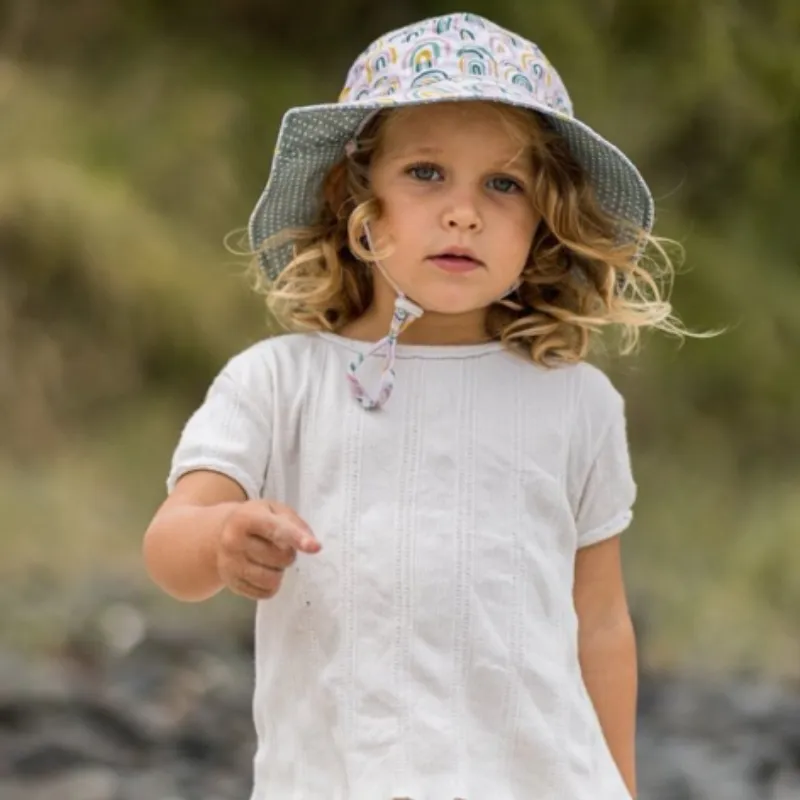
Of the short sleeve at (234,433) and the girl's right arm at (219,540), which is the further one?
the short sleeve at (234,433)

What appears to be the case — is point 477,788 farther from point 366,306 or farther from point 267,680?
point 366,306

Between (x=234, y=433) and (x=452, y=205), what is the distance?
192mm

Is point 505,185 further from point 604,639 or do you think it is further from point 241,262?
point 241,262

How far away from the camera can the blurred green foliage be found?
2.04 metres

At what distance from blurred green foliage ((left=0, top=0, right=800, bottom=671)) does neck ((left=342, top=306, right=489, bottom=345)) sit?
109 centimetres

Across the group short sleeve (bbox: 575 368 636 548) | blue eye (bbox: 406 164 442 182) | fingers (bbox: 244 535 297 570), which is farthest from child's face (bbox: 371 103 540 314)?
fingers (bbox: 244 535 297 570)

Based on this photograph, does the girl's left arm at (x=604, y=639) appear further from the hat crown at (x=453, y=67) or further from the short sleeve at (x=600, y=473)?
the hat crown at (x=453, y=67)

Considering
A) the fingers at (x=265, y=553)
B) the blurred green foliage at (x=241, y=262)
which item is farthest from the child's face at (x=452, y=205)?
the blurred green foliage at (x=241, y=262)

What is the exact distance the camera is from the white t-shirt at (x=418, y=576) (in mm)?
870

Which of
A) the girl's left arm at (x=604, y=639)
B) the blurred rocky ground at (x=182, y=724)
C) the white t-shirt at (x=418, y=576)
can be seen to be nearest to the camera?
the white t-shirt at (x=418, y=576)

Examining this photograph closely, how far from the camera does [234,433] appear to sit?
0.90 meters

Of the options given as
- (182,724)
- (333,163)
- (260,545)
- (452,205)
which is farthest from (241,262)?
(260,545)

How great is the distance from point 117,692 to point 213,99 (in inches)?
33.5

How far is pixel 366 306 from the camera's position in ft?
3.21
